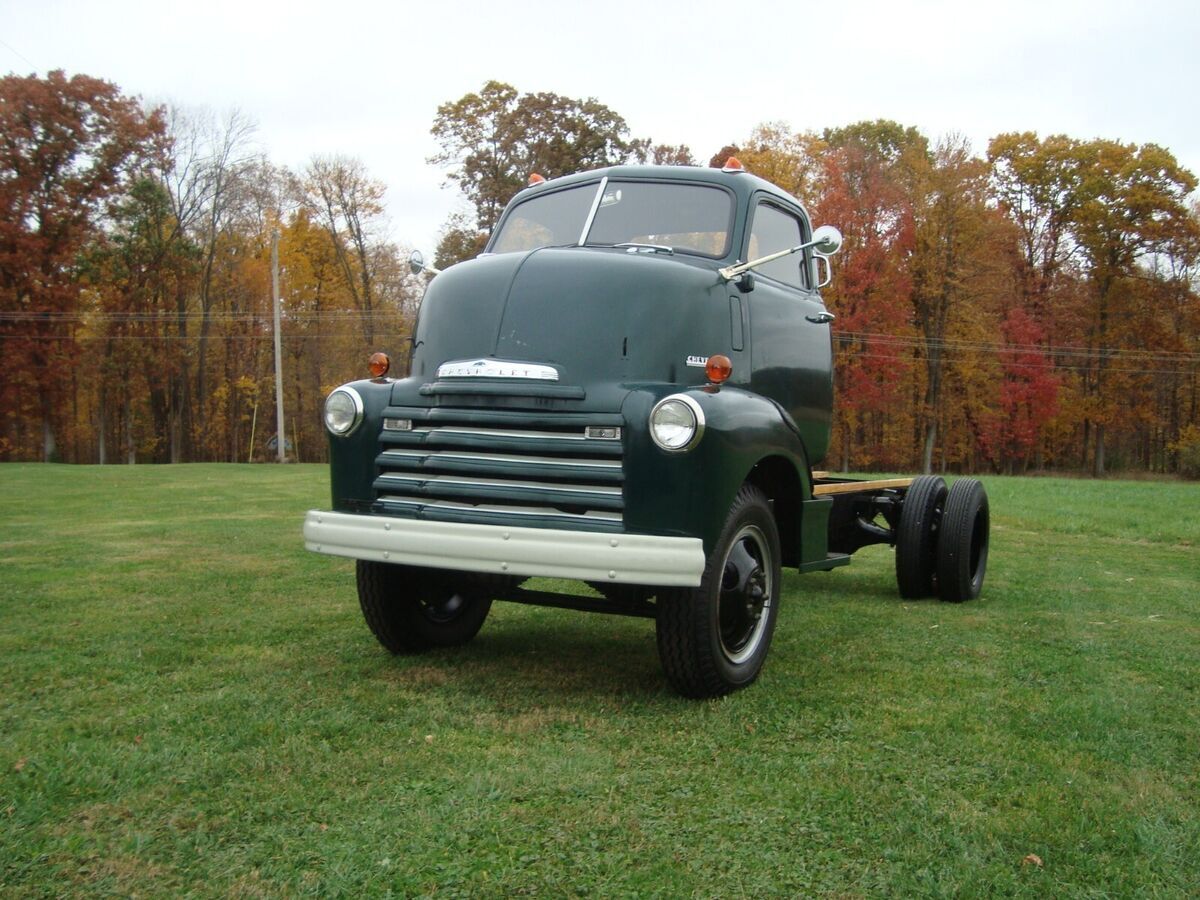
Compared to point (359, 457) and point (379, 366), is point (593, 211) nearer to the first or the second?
point (379, 366)

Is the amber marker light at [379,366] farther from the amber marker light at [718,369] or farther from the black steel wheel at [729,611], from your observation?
the black steel wheel at [729,611]

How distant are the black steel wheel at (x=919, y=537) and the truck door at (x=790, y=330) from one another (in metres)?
1.02

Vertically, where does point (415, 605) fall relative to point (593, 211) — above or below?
below

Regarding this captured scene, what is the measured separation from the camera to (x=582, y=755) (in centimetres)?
358

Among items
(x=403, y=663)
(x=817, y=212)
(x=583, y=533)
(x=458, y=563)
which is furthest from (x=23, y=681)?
(x=817, y=212)

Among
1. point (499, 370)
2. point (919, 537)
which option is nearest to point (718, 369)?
point (499, 370)

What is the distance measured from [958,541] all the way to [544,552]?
4.10 m

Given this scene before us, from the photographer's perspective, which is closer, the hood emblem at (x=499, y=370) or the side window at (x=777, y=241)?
the hood emblem at (x=499, y=370)

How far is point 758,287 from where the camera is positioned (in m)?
5.41

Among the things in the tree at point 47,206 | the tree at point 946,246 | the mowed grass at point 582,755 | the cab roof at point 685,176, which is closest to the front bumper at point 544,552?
the mowed grass at point 582,755

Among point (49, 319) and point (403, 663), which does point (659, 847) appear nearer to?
point (403, 663)

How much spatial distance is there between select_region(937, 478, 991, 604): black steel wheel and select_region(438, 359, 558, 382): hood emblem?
149 inches

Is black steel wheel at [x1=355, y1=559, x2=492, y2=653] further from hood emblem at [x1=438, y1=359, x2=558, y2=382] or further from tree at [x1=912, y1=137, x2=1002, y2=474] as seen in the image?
tree at [x1=912, y1=137, x2=1002, y2=474]

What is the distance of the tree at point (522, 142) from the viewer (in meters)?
34.0
